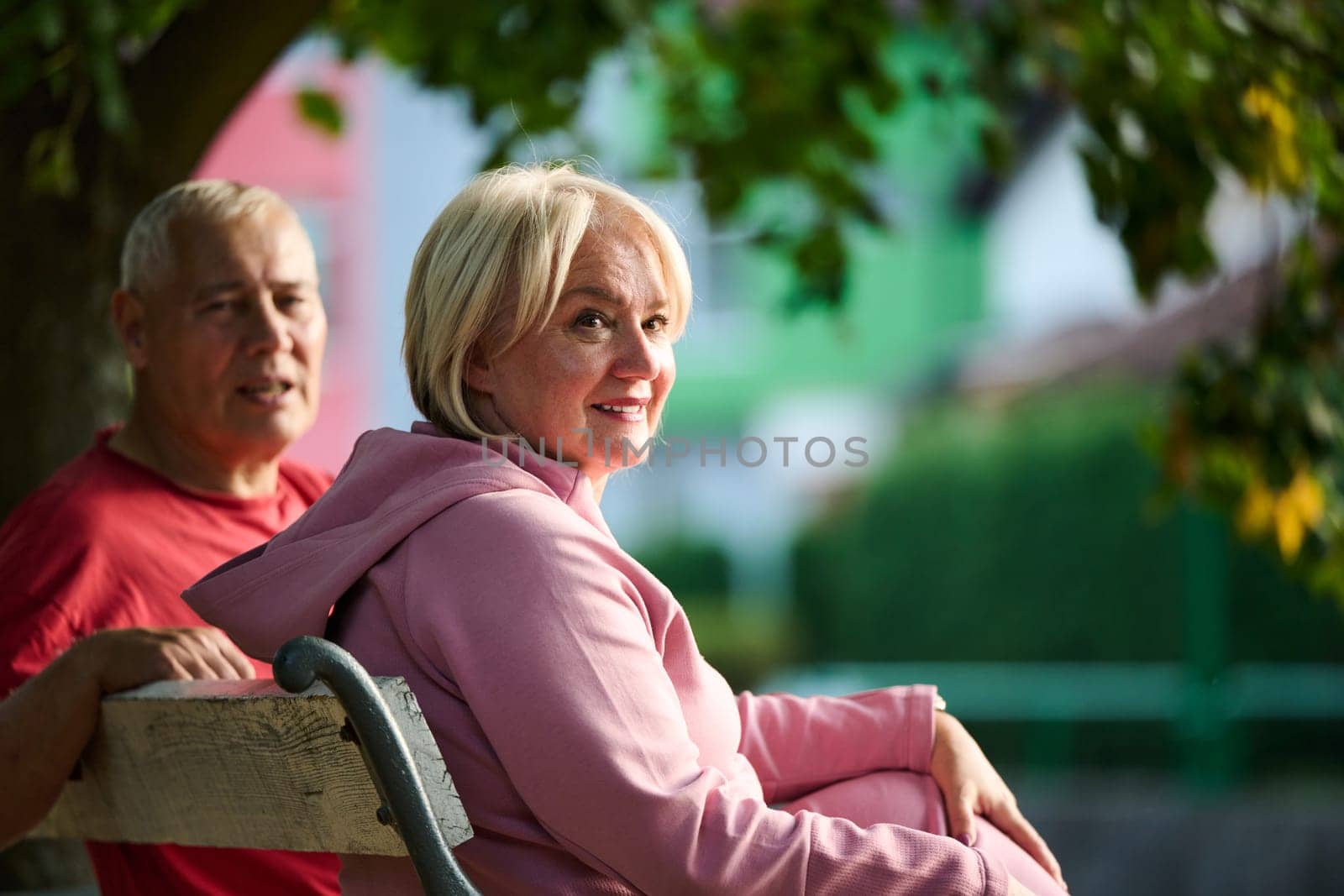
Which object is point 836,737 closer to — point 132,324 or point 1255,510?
point 132,324

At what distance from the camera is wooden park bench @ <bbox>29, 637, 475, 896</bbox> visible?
171 cm

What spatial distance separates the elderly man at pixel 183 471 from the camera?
2562 millimetres

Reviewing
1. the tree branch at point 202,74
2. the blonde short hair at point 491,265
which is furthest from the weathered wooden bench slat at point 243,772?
the tree branch at point 202,74

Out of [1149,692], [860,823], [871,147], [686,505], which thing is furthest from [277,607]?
[686,505]

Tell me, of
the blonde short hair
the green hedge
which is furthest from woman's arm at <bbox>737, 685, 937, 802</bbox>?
the green hedge

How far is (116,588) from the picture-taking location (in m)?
2.62

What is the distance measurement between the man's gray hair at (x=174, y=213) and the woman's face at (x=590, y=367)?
1.02 meters

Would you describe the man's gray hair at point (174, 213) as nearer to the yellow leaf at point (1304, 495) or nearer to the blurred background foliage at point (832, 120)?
the blurred background foliage at point (832, 120)

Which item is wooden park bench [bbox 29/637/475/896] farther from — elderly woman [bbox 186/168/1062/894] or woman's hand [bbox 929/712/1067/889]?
woman's hand [bbox 929/712/1067/889]

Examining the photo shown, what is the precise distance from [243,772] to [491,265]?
0.65 meters

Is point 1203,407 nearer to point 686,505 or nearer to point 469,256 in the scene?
point 469,256

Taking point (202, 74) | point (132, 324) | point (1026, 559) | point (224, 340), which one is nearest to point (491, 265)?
point (224, 340)

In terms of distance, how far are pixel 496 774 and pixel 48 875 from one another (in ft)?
6.47

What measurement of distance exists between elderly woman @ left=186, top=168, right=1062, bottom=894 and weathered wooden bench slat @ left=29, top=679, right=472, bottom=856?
86 mm
